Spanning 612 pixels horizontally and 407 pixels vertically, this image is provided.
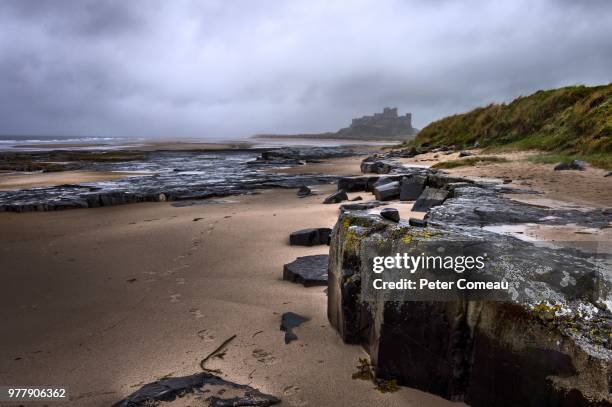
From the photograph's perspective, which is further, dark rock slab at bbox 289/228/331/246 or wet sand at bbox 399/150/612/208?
dark rock slab at bbox 289/228/331/246

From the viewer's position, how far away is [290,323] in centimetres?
349

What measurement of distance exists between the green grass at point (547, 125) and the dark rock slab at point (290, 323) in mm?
8943

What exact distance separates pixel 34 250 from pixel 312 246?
4.54 meters

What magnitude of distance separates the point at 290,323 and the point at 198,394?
1.08m

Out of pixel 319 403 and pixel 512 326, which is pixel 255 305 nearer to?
pixel 319 403

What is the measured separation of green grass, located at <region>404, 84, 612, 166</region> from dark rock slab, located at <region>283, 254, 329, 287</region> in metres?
7.94

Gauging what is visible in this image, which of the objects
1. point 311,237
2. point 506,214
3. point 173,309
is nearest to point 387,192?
point 311,237

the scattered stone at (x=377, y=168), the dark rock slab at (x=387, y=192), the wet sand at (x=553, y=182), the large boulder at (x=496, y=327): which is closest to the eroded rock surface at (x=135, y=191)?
the scattered stone at (x=377, y=168)

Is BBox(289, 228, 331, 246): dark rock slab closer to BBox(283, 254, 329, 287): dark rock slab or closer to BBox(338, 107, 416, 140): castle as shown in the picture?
BBox(283, 254, 329, 287): dark rock slab

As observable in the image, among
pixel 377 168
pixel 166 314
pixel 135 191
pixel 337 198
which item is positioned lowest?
pixel 166 314

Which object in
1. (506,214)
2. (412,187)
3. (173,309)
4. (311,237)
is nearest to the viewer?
(173,309)

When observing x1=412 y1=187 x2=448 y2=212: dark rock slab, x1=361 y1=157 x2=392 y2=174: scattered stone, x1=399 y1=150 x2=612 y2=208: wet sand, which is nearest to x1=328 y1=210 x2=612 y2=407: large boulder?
x1=399 y1=150 x2=612 y2=208: wet sand

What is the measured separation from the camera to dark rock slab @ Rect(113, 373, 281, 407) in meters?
2.48

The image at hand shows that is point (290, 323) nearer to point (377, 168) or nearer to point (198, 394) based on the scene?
point (198, 394)
